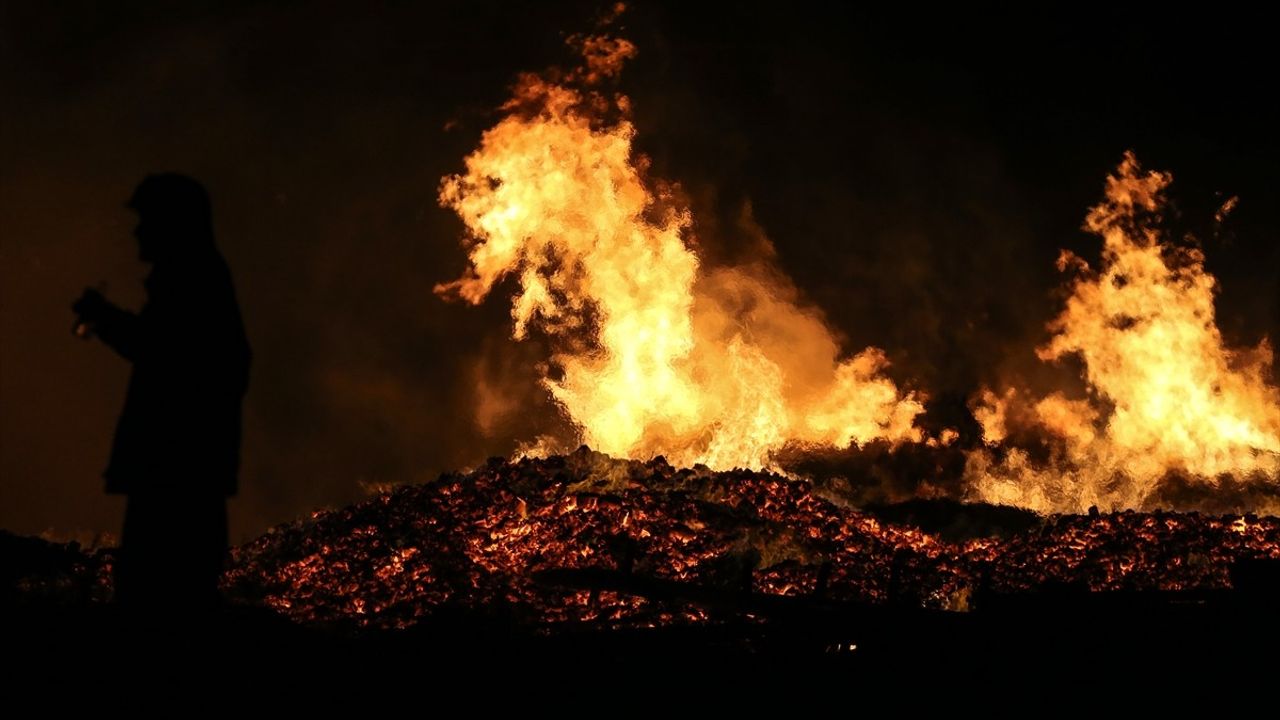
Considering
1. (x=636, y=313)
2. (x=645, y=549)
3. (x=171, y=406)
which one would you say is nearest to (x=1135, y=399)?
(x=636, y=313)

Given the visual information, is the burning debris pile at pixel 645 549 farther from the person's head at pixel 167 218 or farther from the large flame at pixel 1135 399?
the large flame at pixel 1135 399

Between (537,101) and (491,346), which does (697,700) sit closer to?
(491,346)

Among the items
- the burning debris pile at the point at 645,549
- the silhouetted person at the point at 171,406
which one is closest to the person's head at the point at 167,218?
the silhouetted person at the point at 171,406

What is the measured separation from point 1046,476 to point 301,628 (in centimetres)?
2421

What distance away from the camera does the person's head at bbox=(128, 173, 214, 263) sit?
6.57m

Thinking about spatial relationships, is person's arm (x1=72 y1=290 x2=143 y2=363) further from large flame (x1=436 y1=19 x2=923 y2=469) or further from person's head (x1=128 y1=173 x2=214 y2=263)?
large flame (x1=436 y1=19 x2=923 y2=469)

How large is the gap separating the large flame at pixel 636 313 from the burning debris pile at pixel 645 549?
769cm

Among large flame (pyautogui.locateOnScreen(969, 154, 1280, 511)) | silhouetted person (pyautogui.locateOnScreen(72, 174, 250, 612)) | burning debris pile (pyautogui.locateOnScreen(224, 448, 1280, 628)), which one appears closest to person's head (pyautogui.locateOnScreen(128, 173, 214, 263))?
silhouetted person (pyautogui.locateOnScreen(72, 174, 250, 612))

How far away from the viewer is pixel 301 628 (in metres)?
9.18

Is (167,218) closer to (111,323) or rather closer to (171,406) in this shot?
(111,323)

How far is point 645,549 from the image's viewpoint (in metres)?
15.8

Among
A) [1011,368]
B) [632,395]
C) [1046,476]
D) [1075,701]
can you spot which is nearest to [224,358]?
[1075,701]

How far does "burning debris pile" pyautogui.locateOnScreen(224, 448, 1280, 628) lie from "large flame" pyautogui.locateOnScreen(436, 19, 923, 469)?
303 inches

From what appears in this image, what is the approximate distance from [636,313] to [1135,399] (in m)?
14.5
